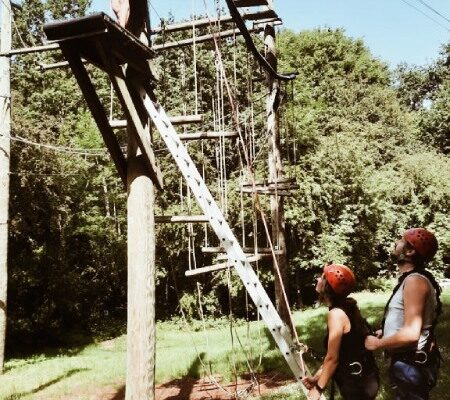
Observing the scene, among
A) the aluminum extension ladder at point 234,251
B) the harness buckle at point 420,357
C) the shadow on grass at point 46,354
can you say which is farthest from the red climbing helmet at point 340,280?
the shadow on grass at point 46,354

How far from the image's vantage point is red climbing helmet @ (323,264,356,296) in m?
3.24

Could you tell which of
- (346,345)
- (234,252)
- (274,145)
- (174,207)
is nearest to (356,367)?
(346,345)

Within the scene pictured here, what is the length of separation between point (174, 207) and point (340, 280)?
1644 centimetres

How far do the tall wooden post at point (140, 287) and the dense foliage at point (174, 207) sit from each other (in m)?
8.85

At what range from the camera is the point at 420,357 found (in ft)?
10.4

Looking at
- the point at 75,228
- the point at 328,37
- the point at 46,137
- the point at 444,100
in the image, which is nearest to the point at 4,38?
the point at 46,137

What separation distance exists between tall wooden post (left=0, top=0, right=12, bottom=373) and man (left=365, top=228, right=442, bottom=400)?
10.7 m

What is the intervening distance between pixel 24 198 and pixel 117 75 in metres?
12.6

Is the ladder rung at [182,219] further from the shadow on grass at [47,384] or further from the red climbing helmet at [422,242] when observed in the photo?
the shadow on grass at [47,384]

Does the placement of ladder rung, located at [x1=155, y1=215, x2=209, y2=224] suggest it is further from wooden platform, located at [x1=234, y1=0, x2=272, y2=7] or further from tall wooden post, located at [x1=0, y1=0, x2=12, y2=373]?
tall wooden post, located at [x1=0, y1=0, x2=12, y2=373]

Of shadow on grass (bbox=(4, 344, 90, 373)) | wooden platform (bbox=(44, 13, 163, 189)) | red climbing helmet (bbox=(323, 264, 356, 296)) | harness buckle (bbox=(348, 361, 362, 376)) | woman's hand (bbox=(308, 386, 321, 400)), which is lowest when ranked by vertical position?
shadow on grass (bbox=(4, 344, 90, 373))

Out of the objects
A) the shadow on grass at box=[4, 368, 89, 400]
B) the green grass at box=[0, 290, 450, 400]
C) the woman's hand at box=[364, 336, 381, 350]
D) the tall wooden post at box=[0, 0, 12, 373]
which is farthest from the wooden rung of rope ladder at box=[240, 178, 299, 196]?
the tall wooden post at box=[0, 0, 12, 373]

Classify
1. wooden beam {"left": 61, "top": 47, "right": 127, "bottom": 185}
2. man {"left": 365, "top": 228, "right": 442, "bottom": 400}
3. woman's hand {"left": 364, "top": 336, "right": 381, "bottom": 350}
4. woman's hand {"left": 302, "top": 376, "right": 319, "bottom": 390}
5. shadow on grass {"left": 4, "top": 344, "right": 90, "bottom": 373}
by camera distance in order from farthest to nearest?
shadow on grass {"left": 4, "top": 344, "right": 90, "bottom": 373}, wooden beam {"left": 61, "top": 47, "right": 127, "bottom": 185}, woman's hand {"left": 302, "top": 376, "right": 319, "bottom": 390}, woman's hand {"left": 364, "top": 336, "right": 381, "bottom": 350}, man {"left": 365, "top": 228, "right": 442, "bottom": 400}

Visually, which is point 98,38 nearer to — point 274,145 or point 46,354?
point 274,145
